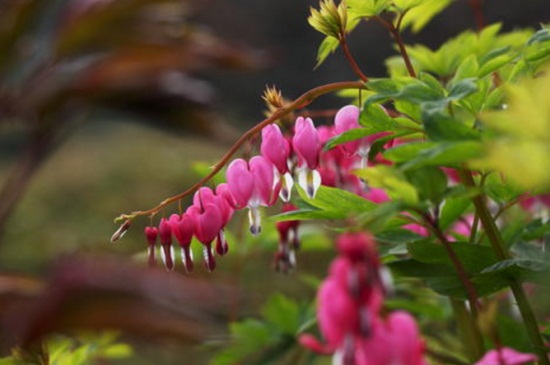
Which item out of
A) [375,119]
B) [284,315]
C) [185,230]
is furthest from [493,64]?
[284,315]

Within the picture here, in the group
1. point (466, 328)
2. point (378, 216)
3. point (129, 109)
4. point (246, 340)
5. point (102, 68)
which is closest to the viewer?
point (378, 216)

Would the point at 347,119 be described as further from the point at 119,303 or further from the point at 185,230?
the point at 119,303

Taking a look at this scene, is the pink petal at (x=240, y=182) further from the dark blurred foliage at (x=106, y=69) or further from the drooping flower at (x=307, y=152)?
the dark blurred foliage at (x=106, y=69)

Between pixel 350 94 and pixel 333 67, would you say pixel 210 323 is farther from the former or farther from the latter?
pixel 333 67

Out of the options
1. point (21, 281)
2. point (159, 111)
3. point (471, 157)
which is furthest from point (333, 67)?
point (471, 157)

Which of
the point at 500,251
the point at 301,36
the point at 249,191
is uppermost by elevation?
the point at 301,36

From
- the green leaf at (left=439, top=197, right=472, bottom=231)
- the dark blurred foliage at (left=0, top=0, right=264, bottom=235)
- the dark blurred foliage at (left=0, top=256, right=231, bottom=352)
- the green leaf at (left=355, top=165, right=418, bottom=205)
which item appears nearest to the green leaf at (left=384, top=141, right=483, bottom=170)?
the green leaf at (left=355, top=165, right=418, bottom=205)

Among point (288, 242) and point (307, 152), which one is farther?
point (288, 242)

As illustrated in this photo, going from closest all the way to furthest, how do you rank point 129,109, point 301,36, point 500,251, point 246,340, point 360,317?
point 360,317
point 500,251
point 246,340
point 129,109
point 301,36
